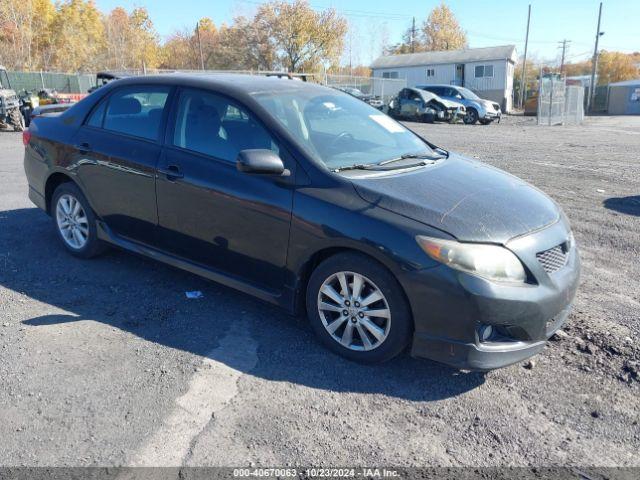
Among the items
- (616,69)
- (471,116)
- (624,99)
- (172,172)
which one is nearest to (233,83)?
(172,172)

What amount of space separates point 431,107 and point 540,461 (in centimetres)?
2474

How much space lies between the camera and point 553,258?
3.46m

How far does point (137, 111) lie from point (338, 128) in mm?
1763

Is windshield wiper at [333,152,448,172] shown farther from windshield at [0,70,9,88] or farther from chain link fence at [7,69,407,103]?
windshield at [0,70,9,88]

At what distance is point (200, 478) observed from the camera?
260 cm

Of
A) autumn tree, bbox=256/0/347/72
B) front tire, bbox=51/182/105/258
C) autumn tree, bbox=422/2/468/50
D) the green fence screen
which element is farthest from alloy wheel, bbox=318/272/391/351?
autumn tree, bbox=422/2/468/50

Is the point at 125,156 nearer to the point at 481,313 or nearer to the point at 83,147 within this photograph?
the point at 83,147

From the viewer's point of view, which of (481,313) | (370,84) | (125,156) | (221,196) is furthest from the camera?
(370,84)

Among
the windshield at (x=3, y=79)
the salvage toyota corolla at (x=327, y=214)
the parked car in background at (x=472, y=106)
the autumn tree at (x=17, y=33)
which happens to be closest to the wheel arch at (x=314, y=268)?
the salvage toyota corolla at (x=327, y=214)

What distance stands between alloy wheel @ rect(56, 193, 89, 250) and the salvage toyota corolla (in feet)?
0.19

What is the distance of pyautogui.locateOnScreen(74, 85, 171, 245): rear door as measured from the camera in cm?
452

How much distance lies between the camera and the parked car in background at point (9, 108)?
59.7 ft

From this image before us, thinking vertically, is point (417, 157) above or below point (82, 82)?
below

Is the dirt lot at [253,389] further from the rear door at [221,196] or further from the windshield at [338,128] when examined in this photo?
the windshield at [338,128]
